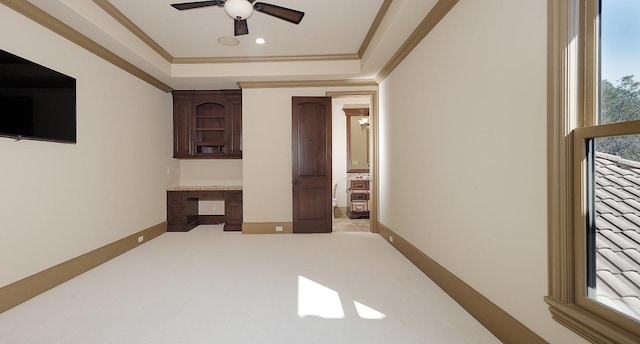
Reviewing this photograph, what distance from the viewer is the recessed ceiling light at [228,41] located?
12.7 ft

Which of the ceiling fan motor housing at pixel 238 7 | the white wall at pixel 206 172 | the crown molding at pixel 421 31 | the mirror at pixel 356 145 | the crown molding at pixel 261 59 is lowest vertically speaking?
the white wall at pixel 206 172

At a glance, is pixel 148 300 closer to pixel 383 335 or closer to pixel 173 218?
pixel 383 335

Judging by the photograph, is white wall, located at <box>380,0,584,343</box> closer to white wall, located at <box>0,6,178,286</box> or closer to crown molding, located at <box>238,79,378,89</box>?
crown molding, located at <box>238,79,378,89</box>

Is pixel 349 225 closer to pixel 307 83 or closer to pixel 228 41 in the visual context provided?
pixel 307 83

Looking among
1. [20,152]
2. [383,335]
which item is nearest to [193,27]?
[20,152]

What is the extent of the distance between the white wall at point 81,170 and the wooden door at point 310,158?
2.42 m

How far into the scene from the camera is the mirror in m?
7.25

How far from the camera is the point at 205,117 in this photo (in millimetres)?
5547

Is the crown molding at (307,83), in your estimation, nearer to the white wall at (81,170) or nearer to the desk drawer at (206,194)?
the white wall at (81,170)

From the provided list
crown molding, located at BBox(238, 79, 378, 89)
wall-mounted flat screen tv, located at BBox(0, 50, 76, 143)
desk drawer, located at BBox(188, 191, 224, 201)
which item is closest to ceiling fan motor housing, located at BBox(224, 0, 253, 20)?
wall-mounted flat screen tv, located at BBox(0, 50, 76, 143)

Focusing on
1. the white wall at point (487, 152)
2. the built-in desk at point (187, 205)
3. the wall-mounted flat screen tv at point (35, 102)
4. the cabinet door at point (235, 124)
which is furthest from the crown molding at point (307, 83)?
the wall-mounted flat screen tv at point (35, 102)

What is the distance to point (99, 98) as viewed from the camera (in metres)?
3.60

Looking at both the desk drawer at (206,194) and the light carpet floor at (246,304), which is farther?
the desk drawer at (206,194)

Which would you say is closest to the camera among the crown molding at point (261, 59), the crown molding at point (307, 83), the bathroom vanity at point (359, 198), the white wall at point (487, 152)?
the white wall at point (487, 152)
